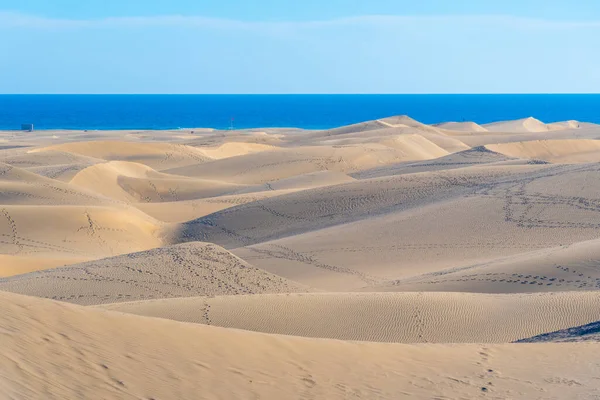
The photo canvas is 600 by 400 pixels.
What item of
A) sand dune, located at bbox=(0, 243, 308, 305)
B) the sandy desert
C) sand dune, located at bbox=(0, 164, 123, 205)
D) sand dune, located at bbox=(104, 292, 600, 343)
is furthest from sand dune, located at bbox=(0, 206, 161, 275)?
sand dune, located at bbox=(104, 292, 600, 343)

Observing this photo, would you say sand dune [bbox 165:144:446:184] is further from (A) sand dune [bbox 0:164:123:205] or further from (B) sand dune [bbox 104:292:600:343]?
(B) sand dune [bbox 104:292:600:343]

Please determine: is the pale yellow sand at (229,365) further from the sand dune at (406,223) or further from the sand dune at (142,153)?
the sand dune at (142,153)

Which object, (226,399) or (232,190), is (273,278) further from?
(232,190)

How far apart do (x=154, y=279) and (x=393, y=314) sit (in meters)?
4.73

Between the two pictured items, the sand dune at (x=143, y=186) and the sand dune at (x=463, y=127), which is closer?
the sand dune at (x=143, y=186)

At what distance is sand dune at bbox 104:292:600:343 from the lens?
10500 mm

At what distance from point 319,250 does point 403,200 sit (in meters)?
5.76

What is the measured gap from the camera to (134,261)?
1491 centimetres

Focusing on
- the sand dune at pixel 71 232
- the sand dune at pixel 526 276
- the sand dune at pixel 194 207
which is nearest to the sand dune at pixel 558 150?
the sand dune at pixel 194 207

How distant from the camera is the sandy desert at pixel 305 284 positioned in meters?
7.07

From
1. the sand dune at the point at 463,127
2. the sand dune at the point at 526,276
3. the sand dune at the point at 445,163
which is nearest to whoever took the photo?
the sand dune at the point at 526,276

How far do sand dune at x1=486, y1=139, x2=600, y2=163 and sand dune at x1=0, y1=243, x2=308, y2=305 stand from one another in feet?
88.8

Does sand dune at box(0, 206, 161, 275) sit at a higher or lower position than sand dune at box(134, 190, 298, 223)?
lower

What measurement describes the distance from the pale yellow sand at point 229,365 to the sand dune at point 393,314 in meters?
1.75
